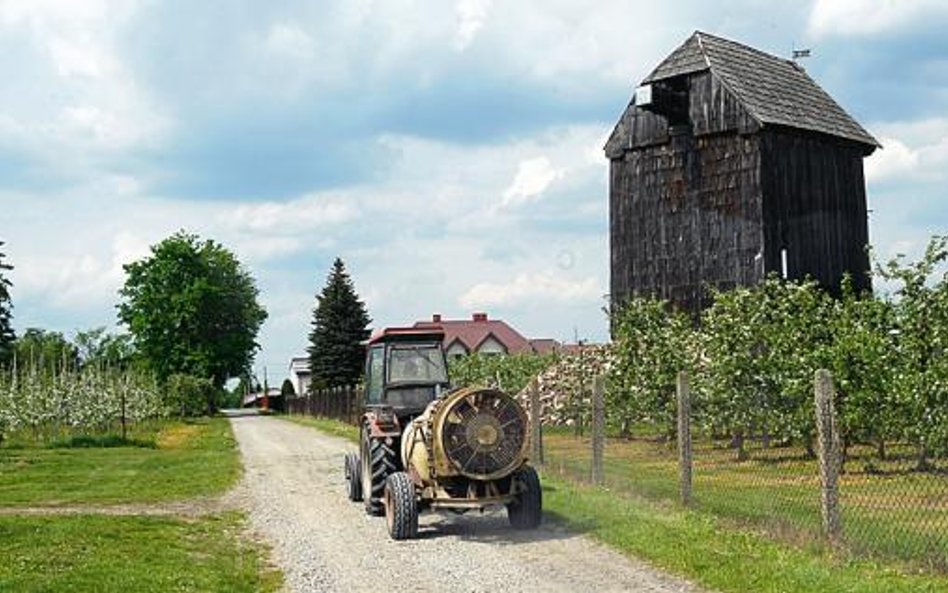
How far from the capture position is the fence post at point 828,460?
35.2 ft

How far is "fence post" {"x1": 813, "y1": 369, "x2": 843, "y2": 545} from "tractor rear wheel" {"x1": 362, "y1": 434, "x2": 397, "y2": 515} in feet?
20.0

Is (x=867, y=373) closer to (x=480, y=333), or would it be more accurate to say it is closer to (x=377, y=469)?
(x=377, y=469)

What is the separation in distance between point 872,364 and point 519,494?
290 inches

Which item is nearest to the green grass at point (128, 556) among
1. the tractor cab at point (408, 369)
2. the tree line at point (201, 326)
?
the tractor cab at point (408, 369)

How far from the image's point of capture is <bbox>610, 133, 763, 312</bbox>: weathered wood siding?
1380 inches

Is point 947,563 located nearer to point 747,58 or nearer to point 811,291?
point 811,291

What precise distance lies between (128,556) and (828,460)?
7190 millimetres

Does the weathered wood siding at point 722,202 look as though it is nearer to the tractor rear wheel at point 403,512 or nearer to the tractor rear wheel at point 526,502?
the tractor rear wheel at point 526,502

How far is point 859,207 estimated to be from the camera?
3838cm

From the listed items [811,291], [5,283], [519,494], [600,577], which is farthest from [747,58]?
[5,283]

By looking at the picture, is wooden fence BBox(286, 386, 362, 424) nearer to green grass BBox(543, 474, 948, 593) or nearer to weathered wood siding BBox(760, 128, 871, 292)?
weathered wood siding BBox(760, 128, 871, 292)

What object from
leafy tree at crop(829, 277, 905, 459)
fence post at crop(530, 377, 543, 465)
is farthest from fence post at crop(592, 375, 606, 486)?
leafy tree at crop(829, 277, 905, 459)

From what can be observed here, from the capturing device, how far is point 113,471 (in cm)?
2611

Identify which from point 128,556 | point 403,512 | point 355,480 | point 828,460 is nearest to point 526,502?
point 403,512
